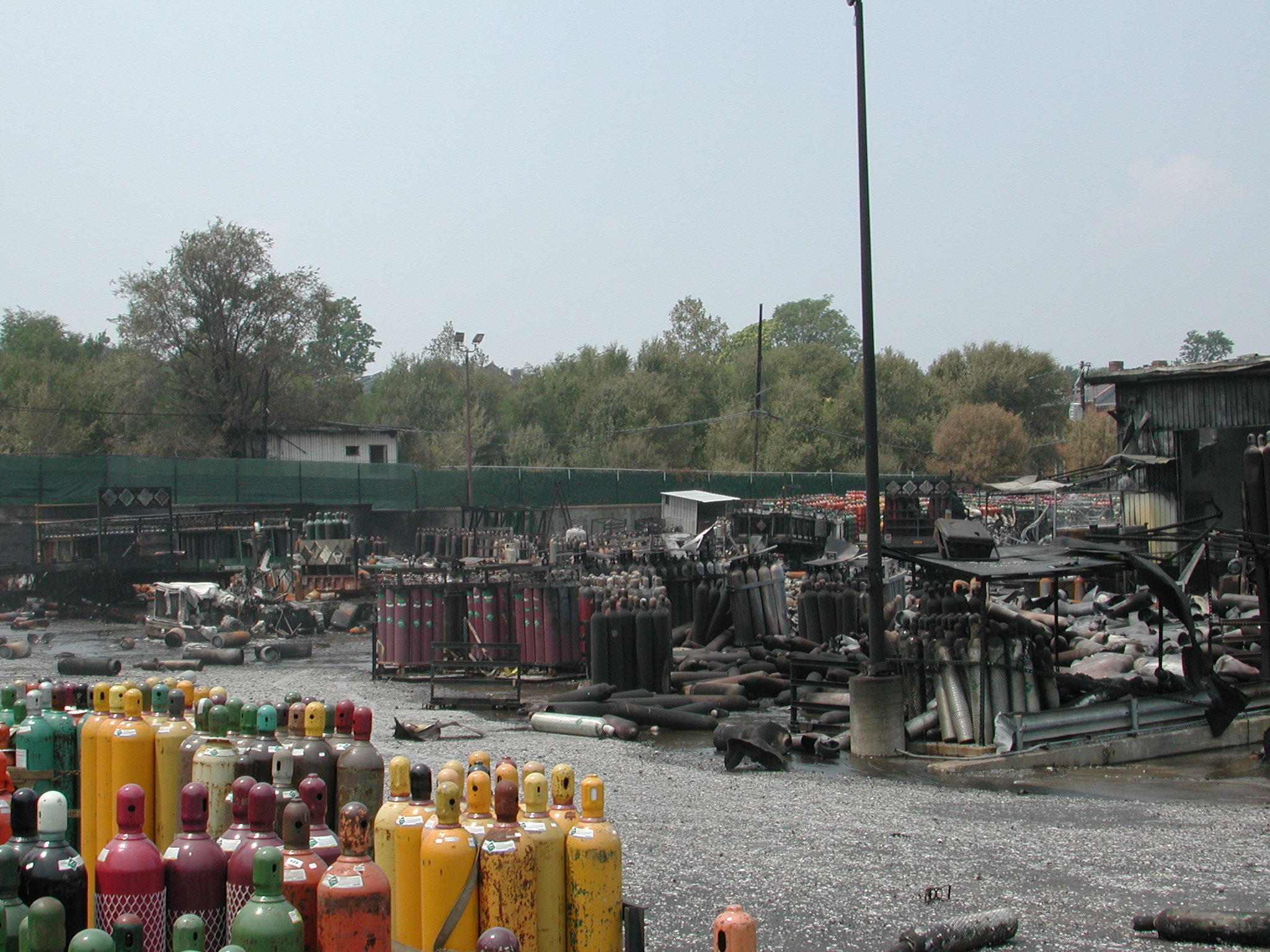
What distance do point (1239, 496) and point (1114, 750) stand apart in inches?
755

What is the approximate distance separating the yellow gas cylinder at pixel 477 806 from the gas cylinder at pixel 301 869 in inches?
21.4

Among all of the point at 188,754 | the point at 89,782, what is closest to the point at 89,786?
the point at 89,782

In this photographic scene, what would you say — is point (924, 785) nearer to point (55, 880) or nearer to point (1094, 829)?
point (1094, 829)

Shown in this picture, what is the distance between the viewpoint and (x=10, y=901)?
3520mm

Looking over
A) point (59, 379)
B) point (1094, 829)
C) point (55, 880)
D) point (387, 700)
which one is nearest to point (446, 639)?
point (387, 700)

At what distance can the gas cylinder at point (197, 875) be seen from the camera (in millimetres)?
3805

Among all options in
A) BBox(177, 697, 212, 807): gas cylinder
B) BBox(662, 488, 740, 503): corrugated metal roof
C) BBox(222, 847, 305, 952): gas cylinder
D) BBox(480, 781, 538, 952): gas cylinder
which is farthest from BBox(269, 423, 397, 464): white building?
BBox(222, 847, 305, 952): gas cylinder

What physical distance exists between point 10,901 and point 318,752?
153 centimetres

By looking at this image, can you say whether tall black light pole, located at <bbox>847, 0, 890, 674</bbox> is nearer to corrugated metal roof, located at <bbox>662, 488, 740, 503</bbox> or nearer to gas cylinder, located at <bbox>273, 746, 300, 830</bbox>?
gas cylinder, located at <bbox>273, 746, 300, 830</bbox>

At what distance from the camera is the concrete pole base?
14047mm

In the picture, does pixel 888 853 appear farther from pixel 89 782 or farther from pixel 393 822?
pixel 89 782

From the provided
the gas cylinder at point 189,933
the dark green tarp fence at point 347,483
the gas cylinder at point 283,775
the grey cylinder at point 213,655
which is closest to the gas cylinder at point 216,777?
the gas cylinder at point 283,775

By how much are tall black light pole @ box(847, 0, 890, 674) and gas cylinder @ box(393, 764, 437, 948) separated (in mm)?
10290

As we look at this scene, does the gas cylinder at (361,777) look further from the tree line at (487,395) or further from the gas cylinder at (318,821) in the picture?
the tree line at (487,395)
